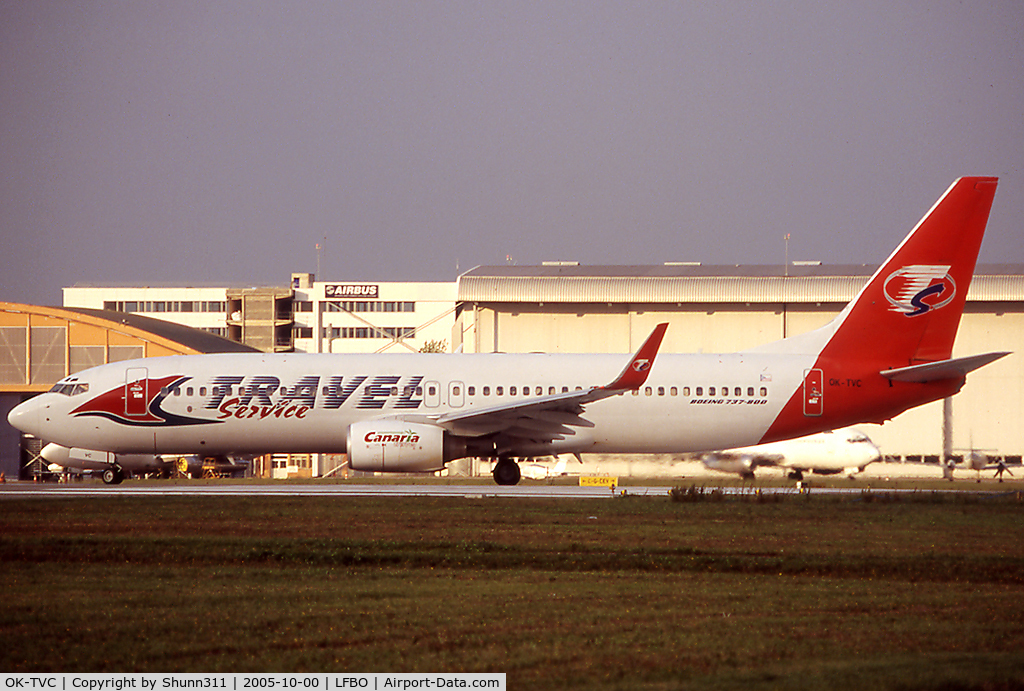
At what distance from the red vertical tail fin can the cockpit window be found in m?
21.9

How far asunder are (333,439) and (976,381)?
3364 centimetres

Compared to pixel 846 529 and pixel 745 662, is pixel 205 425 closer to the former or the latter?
pixel 846 529

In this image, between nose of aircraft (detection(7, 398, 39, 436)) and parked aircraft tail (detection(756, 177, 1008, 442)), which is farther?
nose of aircraft (detection(7, 398, 39, 436))

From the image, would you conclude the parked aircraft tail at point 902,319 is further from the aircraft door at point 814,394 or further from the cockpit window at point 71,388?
the cockpit window at point 71,388

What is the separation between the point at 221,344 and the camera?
207ft

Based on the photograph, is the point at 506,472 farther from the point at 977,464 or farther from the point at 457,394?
the point at 977,464

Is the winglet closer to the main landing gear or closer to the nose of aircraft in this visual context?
the main landing gear

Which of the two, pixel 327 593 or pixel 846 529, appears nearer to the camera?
pixel 327 593

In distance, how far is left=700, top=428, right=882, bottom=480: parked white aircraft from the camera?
3588 centimetres

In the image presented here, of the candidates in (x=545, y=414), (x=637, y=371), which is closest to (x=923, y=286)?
(x=637, y=371)

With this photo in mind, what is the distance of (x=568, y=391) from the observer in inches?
1230

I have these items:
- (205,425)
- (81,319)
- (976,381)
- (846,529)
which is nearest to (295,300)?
(81,319)
